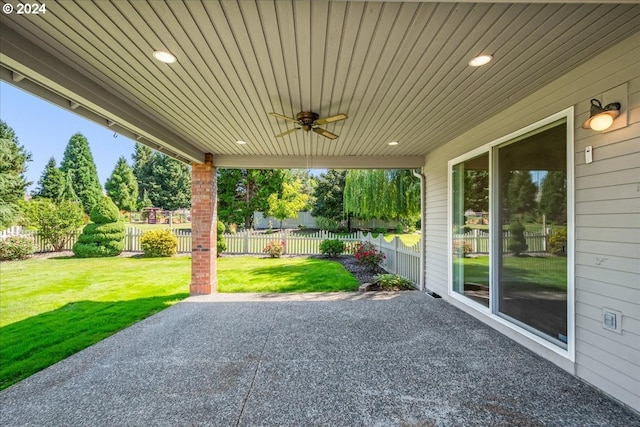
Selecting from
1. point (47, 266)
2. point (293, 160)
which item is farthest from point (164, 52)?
point (47, 266)

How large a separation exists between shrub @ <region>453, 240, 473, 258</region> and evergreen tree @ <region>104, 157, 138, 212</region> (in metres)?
28.9

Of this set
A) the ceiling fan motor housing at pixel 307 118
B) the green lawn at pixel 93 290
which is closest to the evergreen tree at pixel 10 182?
the green lawn at pixel 93 290

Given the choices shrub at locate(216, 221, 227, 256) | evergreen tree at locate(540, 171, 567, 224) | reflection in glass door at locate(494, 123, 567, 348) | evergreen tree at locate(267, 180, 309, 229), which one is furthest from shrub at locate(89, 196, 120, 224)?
evergreen tree at locate(540, 171, 567, 224)

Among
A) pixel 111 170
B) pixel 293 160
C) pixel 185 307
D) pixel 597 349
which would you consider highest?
pixel 111 170

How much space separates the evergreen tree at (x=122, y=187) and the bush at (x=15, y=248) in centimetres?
1876

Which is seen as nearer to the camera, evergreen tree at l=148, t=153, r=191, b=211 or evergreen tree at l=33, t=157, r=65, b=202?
evergreen tree at l=33, t=157, r=65, b=202

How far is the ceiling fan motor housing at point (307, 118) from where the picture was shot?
10.9 feet

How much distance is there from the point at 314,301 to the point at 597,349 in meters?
3.60

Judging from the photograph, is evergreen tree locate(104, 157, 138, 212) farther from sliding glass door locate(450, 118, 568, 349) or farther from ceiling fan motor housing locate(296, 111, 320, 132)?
sliding glass door locate(450, 118, 568, 349)

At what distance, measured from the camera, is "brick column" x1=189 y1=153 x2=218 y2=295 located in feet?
17.8

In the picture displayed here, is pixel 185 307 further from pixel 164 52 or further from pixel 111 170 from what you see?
pixel 111 170

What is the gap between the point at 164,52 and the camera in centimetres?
218

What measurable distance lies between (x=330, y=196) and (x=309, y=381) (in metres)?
17.3

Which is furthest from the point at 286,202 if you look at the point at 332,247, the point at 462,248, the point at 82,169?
the point at 82,169
